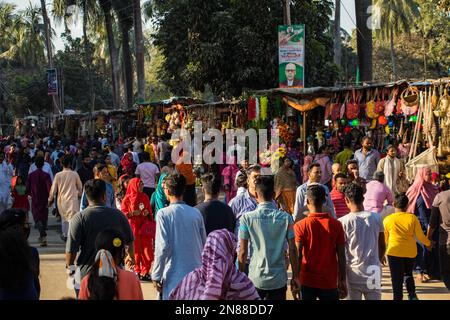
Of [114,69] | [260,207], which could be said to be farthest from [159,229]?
[114,69]

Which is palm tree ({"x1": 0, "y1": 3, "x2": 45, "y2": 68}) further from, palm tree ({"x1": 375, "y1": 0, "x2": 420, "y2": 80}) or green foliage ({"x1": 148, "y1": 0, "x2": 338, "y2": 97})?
green foliage ({"x1": 148, "y1": 0, "x2": 338, "y2": 97})

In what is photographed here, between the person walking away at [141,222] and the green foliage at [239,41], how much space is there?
16.0 m

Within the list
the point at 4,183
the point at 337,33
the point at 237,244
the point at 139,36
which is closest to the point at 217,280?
the point at 237,244

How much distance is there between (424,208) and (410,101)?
397cm

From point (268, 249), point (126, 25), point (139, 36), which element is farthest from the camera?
point (126, 25)

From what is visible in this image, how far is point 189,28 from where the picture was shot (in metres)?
26.5

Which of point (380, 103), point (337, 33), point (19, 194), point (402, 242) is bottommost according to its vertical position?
point (402, 242)

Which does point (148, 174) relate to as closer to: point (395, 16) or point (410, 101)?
point (410, 101)

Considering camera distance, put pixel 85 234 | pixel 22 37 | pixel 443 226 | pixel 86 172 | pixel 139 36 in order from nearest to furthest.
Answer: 1. pixel 85 234
2. pixel 443 226
3. pixel 86 172
4. pixel 139 36
5. pixel 22 37

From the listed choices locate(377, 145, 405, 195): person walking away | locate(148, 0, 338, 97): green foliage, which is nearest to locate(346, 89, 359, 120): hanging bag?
locate(377, 145, 405, 195): person walking away

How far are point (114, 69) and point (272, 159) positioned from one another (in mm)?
26365

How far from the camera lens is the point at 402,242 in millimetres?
7500

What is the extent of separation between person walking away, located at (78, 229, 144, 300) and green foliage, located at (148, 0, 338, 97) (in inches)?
814

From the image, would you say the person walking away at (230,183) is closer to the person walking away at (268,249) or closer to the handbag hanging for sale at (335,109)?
the handbag hanging for sale at (335,109)
